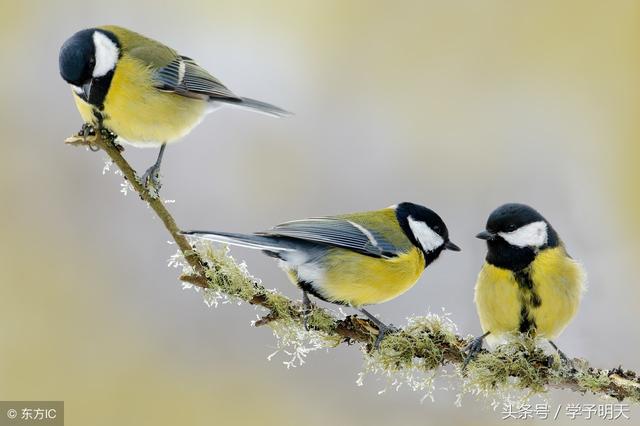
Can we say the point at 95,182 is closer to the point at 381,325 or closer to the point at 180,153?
the point at 180,153

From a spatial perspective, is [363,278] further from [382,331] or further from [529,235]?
[529,235]

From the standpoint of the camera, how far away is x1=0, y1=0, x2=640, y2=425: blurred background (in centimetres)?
364

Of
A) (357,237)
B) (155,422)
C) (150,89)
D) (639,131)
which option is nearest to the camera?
(357,237)

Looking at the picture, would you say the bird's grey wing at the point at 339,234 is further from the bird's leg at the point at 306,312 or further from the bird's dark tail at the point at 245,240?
the bird's leg at the point at 306,312

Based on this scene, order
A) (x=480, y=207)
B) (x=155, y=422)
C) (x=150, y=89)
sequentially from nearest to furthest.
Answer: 1. (x=150, y=89)
2. (x=155, y=422)
3. (x=480, y=207)

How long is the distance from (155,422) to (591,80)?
3.24 meters

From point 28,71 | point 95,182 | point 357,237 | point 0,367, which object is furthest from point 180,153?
point 357,237

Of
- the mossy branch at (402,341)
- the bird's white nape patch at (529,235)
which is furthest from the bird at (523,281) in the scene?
the mossy branch at (402,341)

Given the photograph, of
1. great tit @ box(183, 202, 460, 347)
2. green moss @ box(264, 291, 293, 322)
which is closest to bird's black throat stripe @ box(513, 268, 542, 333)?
great tit @ box(183, 202, 460, 347)

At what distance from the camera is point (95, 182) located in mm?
3926

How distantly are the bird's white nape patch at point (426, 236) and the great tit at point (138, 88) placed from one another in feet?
1.73

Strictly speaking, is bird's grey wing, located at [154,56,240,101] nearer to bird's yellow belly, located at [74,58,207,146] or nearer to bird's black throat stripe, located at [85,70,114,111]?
bird's yellow belly, located at [74,58,207,146]

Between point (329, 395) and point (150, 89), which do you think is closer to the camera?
point (150, 89)

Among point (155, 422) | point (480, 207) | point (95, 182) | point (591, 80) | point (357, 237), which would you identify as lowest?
point (155, 422)
